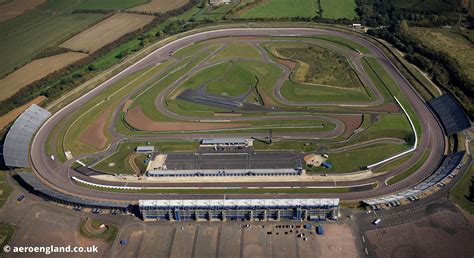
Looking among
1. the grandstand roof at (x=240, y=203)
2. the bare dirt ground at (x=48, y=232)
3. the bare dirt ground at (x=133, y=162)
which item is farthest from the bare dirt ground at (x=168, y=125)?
the bare dirt ground at (x=48, y=232)

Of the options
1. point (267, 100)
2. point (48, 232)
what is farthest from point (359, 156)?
point (48, 232)

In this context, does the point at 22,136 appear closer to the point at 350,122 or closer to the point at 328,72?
the point at 350,122

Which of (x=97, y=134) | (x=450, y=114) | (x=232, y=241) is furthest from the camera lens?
(x=97, y=134)

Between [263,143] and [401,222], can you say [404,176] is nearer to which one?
[401,222]

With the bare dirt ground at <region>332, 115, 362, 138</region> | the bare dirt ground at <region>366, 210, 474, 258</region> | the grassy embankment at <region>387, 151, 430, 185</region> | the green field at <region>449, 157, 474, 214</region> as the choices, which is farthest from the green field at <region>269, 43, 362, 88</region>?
the bare dirt ground at <region>366, 210, 474, 258</region>

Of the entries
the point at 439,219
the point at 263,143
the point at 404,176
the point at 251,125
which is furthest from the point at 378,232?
the point at 251,125
